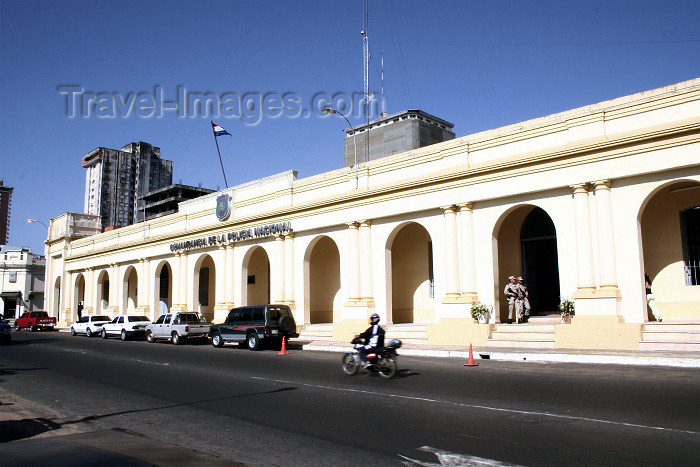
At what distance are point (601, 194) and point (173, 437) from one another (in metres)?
15.2

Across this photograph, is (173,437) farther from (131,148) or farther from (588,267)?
(131,148)

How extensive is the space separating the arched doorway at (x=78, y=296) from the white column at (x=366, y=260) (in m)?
35.6

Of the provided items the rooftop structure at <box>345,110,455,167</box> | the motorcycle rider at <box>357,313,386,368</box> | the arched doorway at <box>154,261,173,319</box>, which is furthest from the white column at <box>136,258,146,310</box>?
the motorcycle rider at <box>357,313,386,368</box>

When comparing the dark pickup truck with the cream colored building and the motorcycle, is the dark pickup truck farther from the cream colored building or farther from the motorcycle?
the motorcycle

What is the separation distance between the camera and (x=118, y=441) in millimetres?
7039

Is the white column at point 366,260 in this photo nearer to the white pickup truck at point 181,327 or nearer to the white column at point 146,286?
the white pickup truck at point 181,327

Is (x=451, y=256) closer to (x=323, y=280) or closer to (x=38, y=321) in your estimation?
(x=323, y=280)

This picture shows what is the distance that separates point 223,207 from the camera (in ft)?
109

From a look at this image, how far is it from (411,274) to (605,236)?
9.78 metres

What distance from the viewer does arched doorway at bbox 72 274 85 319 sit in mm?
50938

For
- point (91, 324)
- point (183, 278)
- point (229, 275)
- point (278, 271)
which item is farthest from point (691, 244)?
point (91, 324)

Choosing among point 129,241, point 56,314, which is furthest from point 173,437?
point 56,314

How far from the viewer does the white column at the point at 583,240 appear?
17.9 m

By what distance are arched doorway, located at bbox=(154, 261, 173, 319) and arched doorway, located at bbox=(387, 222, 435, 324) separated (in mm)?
19712
